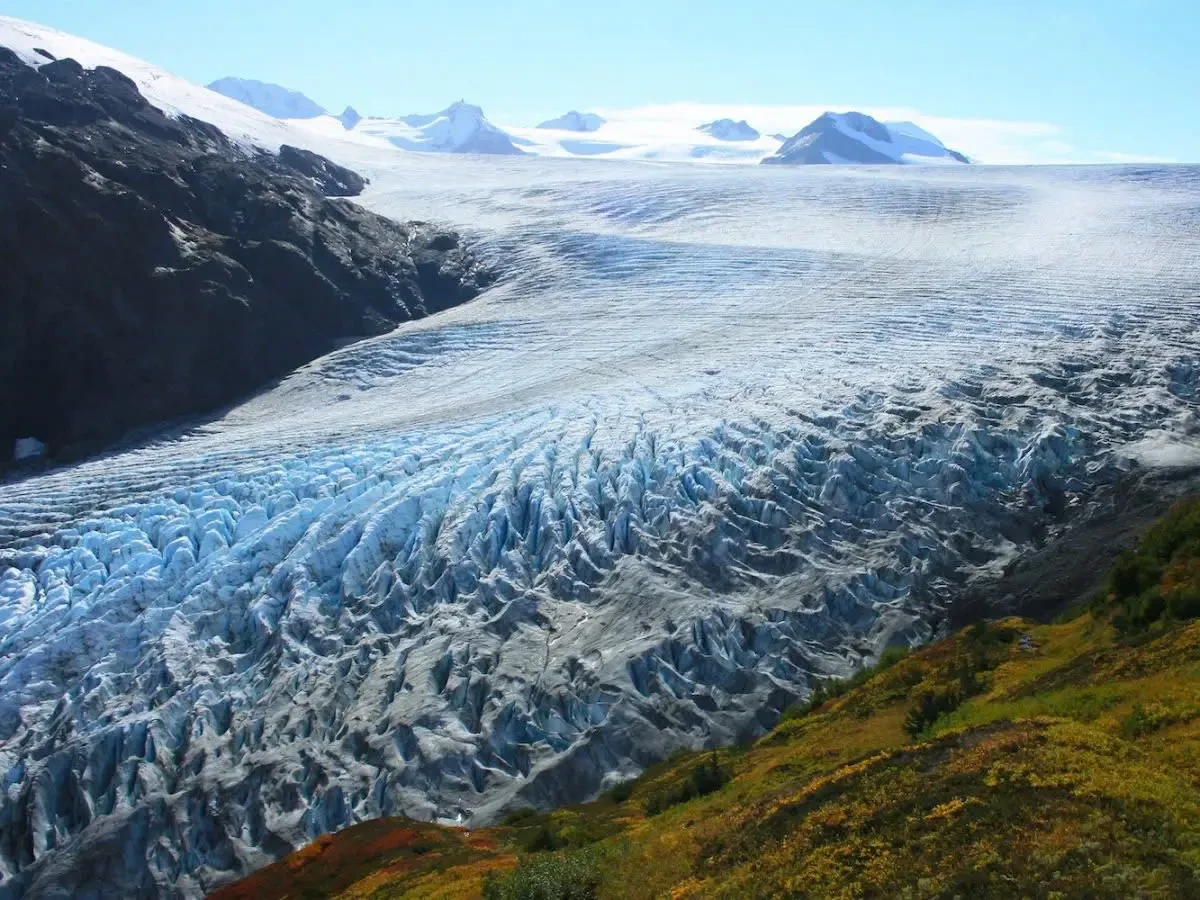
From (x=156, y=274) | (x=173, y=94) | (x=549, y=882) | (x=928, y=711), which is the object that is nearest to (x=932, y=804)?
(x=549, y=882)

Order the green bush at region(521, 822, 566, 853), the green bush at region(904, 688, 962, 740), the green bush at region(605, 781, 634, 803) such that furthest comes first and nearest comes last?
the green bush at region(605, 781, 634, 803)
the green bush at region(904, 688, 962, 740)
the green bush at region(521, 822, 566, 853)

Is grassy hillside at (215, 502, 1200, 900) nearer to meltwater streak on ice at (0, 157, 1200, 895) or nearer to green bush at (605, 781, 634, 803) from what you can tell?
green bush at (605, 781, 634, 803)

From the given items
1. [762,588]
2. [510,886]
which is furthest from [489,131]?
[510,886]

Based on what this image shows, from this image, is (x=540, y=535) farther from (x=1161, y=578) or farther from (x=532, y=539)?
(x=1161, y=578)

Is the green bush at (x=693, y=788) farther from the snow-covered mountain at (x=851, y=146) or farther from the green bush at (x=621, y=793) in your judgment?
the snow-covered mountain at (x=851, y=146)

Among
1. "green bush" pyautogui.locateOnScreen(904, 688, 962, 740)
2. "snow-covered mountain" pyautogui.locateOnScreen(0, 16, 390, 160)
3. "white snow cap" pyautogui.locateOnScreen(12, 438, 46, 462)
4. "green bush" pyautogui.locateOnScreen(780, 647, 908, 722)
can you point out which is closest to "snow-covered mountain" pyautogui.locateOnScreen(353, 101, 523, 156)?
"snow-covered mountain" pyautogui.locateOnScreen(0, 16, 390, 160)

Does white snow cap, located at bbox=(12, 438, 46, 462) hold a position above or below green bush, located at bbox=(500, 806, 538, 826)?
above
